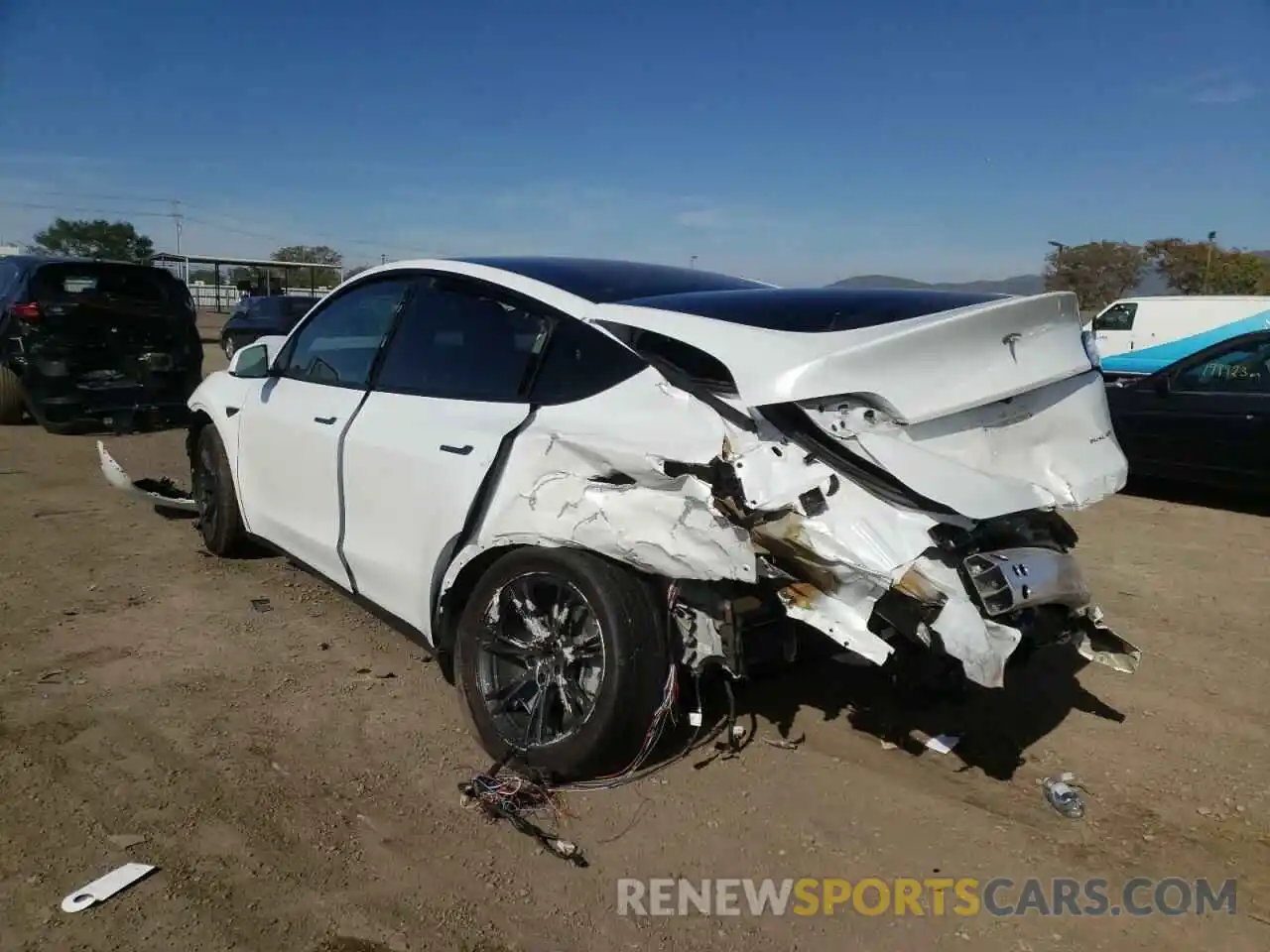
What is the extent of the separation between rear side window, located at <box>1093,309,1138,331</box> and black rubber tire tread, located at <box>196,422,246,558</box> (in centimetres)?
1814

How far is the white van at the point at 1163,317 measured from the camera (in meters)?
17.9

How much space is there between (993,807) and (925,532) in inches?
42.2

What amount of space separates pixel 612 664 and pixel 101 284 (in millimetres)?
9290

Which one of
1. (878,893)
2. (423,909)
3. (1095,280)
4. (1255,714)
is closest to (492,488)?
(423,909)

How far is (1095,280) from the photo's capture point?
138ft

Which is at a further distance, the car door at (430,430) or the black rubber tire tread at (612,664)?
the car door at (430,430)

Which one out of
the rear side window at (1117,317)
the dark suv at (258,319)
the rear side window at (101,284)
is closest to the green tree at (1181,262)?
the rear side window at (1117,317)

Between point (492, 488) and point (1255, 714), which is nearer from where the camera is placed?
point (492, 488)

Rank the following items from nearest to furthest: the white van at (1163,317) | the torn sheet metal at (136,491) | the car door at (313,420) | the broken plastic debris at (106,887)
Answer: the broken plastic debris at (106,887)
the car door at (313,420)
the torn sheet metal at (136,491)
the white van at (1163,317)

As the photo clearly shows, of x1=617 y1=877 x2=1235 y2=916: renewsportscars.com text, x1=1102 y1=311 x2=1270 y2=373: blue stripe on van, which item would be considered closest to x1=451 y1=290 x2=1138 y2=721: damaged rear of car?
x1=617 y1=877 x2=1235 y2=916: renewsportscars.com text

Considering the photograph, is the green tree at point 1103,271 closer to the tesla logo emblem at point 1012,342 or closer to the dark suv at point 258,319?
the dark suv at point 258,319

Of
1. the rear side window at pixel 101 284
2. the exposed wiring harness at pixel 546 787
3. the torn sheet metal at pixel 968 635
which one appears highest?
the rear side window at pixel 101 284

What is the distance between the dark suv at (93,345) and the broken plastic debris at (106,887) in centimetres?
746

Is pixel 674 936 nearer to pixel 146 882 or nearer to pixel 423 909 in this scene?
pixel 423 909
